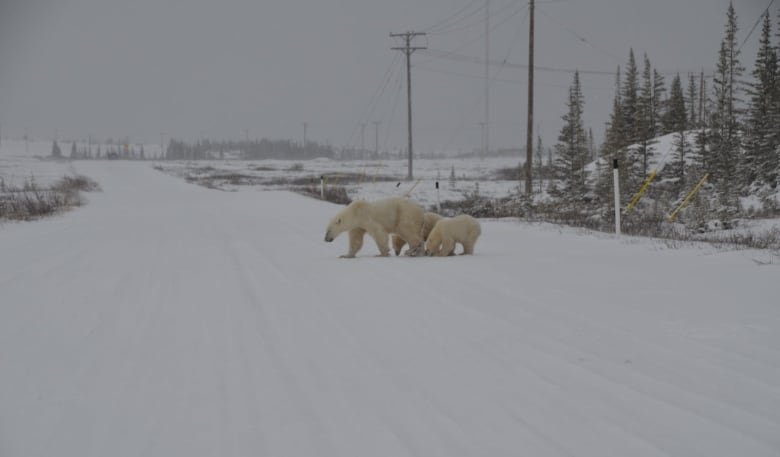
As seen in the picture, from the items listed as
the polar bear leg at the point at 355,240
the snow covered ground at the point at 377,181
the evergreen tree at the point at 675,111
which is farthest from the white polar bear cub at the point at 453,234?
the evergreen tree at the point at 675,111

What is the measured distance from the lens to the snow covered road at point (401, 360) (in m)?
2.72

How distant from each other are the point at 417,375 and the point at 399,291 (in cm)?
245

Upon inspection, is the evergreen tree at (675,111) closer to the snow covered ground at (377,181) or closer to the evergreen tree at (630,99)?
the evergreen tree at (630,99)

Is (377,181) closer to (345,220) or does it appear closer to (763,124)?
(763,124)

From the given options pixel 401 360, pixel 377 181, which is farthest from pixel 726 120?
pixel 401 360

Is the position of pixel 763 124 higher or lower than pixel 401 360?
higher

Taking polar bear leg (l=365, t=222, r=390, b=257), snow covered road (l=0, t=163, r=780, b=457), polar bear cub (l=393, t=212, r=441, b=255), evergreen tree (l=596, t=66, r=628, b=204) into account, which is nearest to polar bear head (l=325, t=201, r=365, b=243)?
polar bear leg (l=365, t=222, r=390, b=257)

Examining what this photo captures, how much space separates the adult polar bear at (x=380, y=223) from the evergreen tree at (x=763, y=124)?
25.1 meters

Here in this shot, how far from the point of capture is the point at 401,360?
3787 millimetres

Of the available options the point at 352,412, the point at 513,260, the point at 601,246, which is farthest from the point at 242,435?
the point at 601,246

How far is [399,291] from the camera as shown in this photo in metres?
5.94

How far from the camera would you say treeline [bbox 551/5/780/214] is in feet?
99.2

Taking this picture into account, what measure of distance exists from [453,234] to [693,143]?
3551 cm

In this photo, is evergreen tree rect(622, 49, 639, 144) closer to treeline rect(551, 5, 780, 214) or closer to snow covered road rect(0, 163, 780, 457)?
treeline rect(551, 5, 780, 214)
